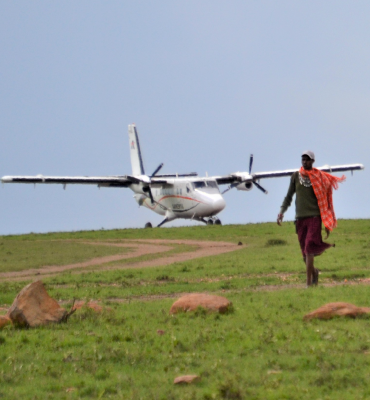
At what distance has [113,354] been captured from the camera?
21.8 feet

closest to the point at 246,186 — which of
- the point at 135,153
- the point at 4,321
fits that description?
the point at 135,153

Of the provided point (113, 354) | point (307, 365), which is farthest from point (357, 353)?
point (113, 354)

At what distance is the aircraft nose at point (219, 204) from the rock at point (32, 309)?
125 ft

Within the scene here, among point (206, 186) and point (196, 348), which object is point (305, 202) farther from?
point (206, 186)

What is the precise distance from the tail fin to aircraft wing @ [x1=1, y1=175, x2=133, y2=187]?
26.5 feet

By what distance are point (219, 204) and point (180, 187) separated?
3.63m

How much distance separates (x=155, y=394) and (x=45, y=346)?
2195 millimetres

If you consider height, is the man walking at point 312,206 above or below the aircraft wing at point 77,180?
below

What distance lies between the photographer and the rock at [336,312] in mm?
8023

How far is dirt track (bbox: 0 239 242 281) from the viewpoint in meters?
18.4

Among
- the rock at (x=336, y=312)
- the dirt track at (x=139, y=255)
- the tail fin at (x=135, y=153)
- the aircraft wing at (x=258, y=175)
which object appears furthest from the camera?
the tail fin at (x=135, y=153)

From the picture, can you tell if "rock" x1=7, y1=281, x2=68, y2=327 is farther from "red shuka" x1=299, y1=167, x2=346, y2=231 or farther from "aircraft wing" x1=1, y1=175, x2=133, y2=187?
"aircraft wing" x1=1, y1=175, x2=133, y2=187

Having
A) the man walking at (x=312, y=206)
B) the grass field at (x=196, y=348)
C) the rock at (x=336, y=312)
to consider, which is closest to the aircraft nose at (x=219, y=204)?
the grass field at (x=196, y=348)

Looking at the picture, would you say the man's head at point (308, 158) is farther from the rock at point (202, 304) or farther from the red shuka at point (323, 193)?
the rock at point (202, 304)
